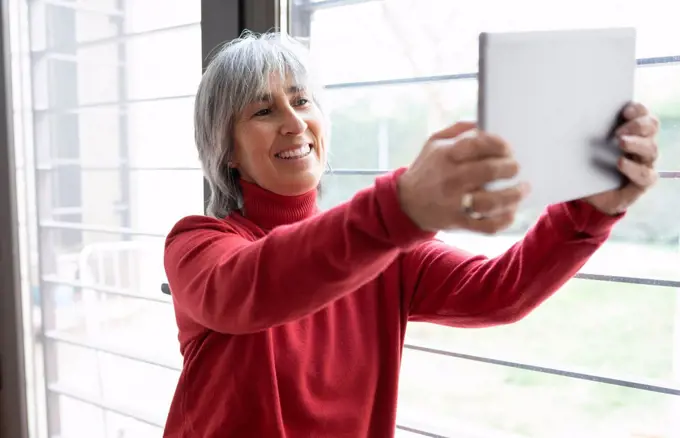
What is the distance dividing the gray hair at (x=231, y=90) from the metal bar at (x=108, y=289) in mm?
682

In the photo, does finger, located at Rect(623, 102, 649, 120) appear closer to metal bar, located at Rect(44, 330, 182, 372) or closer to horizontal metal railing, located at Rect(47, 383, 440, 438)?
metal bar, located at Rect(44, 330, 182, 372)

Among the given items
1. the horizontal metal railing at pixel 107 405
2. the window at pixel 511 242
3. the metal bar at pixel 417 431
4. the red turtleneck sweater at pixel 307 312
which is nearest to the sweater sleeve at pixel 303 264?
the red turtleneck sweater at pixel 307 312

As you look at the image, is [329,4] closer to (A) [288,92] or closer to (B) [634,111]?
(A) [288,92]

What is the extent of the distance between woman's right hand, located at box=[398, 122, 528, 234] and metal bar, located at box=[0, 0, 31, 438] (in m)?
1.72

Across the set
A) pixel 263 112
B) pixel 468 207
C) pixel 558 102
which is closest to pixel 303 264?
pixel 468 207

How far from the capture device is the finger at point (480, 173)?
0.54 meters

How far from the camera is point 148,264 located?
1754 mm

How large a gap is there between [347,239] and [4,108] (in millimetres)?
1678

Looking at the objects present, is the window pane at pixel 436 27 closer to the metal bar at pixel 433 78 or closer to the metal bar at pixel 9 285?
the metal bar at pixel 433 78

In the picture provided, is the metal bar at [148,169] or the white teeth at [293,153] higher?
the white teeth at [293,153]

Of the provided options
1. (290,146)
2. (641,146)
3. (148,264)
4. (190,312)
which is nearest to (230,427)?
(190,312)

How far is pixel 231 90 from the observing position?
3.18ft

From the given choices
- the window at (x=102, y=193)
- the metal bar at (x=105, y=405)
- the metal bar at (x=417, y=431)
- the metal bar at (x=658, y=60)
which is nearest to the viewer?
the metal bar at (x=658, y=60)

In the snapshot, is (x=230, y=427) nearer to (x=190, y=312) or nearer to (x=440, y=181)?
(x=190, y=312)
